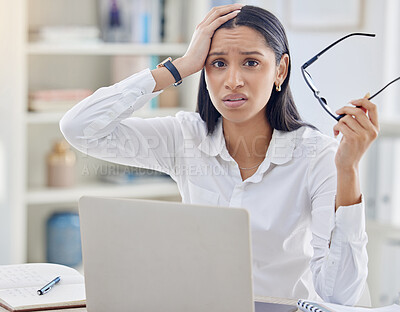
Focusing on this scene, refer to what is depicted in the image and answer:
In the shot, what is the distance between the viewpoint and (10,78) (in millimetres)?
2998

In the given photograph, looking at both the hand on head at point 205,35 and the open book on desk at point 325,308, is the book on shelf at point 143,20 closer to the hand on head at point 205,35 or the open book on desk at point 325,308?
the hand on head at point 205,35

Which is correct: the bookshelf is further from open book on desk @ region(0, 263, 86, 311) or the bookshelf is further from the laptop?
the laptop

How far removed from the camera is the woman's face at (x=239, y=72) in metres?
1.65

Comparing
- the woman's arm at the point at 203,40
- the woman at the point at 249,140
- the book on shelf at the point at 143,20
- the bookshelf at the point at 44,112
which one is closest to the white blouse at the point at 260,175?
the woman at the point at 249,140

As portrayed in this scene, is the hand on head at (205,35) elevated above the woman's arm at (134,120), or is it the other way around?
the hand on head at (205,35)

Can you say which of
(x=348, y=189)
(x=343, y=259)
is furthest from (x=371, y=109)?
(x=343, y=259)

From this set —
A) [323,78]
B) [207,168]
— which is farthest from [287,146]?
[323,78]

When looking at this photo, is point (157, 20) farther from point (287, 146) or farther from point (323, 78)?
point (287, 146)

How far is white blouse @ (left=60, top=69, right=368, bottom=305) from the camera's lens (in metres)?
1.64

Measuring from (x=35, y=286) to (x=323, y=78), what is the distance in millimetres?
2159

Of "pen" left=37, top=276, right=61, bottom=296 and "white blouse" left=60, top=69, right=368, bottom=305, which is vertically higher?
Answer: "white blouse" left=60, top=69, right=368, bottom=305

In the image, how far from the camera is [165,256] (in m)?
1.12

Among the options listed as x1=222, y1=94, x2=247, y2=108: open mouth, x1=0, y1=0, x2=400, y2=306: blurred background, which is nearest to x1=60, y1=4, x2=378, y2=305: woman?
A: x1=222, y1=94, x2=247, y2=108: open mouth

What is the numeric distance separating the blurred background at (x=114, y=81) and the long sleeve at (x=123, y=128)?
1.28 meters
